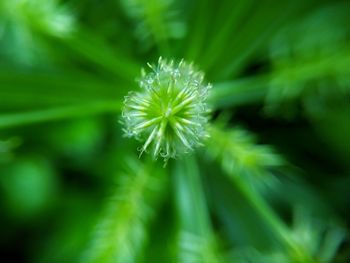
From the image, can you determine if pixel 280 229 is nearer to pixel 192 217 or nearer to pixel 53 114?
pixel 192 217

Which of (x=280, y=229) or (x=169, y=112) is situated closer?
(x=169, y=112)

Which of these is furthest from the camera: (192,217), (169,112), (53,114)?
(192,217)

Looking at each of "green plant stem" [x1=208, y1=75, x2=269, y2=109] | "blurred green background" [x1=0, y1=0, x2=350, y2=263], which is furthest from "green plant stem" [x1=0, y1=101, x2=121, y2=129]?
"green plant stem" [x1=208, y1=75, x2=269, y2=109]

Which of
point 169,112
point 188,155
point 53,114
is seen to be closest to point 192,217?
point 188,155

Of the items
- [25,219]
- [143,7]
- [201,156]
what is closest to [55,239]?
[25,219]

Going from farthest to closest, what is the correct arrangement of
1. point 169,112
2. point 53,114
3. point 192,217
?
point 192,217, point 53,114, point 169,112
